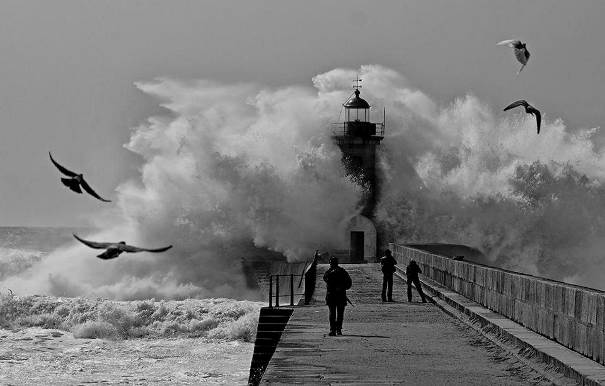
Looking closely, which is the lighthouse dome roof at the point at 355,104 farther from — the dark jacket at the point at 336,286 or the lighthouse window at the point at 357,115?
the dark jacket at the point at 336,286

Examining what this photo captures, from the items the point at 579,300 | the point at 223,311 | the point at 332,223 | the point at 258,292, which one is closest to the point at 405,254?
the point at 223,311

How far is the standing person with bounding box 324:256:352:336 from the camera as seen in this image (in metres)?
15.7

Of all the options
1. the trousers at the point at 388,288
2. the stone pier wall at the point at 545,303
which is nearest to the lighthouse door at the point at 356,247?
the trousers at the point at 388,288

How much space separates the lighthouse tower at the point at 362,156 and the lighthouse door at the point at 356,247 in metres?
0.95

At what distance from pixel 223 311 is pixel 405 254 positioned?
5545mm

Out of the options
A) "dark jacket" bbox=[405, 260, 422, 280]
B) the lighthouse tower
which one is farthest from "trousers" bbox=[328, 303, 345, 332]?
the lighthouse tower

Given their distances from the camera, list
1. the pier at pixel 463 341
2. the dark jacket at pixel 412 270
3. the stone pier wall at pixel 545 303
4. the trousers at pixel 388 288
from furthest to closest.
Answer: the trousers at pixel 388 288
the dark jacket at pixel 412 270
the pier at pixel 463 341
the stone pier wall at pixel 545 303

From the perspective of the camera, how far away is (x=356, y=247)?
4484 centimetres

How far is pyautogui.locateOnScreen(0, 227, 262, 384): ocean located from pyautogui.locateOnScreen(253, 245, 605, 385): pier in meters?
4.56

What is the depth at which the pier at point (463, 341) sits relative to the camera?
11.4m

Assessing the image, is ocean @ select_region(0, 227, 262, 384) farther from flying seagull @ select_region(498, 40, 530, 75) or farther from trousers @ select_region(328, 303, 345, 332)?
flying seagull @ select_region(498, 40, 530, 75)

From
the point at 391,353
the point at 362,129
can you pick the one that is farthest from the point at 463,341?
the point at 362,129

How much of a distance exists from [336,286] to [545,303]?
3.21 m

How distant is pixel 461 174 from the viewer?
52812 mm
